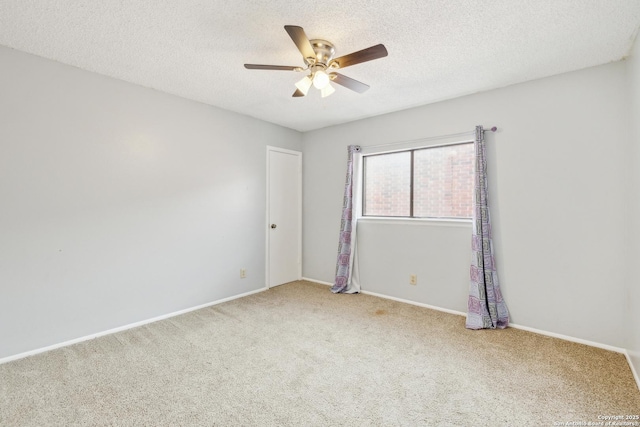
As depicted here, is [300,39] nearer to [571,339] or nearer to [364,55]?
[364,55]

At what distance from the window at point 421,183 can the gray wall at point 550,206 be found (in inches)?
9.5

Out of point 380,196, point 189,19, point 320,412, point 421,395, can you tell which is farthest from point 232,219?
point 421,395

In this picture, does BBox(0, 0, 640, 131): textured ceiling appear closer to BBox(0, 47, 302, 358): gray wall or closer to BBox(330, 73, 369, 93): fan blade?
BBox(330, 73, 369, 93): fan blade

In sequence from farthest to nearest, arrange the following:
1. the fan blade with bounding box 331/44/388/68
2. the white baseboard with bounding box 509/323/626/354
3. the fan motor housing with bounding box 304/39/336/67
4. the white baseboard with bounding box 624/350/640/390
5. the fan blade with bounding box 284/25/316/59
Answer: the white baseboard with bounding box 509/323/626/354
the fan motor housing with bounding box 304/39/336/67
the white baseboard with bounding box 624/350/640/390
the fan blade with bounding box 331/44/388/68
the fan blade with bounding box 284/25/316/59

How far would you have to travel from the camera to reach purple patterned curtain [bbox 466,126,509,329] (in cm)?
286

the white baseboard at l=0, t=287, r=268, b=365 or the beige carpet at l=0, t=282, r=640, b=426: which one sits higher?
the white baseboard at l=0, t=287, r=268, b=365

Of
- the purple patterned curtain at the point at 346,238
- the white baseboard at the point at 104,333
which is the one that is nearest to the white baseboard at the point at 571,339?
the purple patterned curtain at the point at 346,238

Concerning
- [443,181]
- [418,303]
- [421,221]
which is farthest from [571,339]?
[443,181]

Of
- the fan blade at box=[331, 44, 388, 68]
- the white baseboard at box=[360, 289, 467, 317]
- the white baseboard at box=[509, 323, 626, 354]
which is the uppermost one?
the fan blade at box=[331, 44, 388, 68]

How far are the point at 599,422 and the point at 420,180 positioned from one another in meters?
2.57

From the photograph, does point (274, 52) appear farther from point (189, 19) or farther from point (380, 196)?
point (380, 196)

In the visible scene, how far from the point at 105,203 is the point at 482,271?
12.1ft

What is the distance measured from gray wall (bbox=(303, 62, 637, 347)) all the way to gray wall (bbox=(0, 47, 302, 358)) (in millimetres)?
2402

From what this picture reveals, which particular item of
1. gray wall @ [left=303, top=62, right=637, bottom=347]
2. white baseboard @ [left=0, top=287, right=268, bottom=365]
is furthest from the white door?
gray wall @ [left=303, top=62, right=637, bottom=347]
